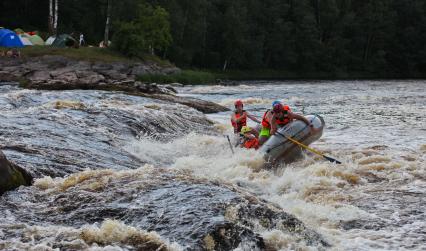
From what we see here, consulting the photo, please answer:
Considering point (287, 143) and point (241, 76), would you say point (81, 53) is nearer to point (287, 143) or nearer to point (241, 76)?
point (241, 76)

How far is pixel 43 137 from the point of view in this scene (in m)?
11.2

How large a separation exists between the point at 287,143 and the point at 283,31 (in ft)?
186

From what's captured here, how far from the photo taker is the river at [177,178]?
6449 mm

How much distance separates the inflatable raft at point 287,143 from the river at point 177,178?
282mm

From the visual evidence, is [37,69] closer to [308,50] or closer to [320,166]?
[320,166]

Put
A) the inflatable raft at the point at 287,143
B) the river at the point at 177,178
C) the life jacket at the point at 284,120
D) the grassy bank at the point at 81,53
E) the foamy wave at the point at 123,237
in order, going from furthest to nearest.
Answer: the grassy bank at the point at 81,53 < the life jacket at the point at 284,120 < the inflatable raft at the point at 287,143 < the river at the point at 177,178 < the foamy wave at the point at 123,237

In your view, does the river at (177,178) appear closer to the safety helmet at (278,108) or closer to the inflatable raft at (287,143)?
the inflatable raft at (287,143)

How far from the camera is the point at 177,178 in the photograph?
8.30 metres

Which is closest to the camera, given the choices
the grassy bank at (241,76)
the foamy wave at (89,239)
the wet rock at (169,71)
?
the foamy wave at (89,239)

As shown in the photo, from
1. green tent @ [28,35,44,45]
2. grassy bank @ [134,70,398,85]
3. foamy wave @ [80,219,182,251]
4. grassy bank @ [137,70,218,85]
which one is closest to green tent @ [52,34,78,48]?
green tent @ [28,35,44,45]

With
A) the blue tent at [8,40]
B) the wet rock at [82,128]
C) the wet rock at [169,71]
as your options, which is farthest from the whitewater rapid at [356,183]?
the blue tent at [8,40]

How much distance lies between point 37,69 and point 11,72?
1852 millimetres

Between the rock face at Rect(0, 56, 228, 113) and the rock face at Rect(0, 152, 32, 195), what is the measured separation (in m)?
14.9

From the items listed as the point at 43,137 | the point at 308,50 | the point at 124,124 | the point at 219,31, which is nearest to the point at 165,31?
the point at 219,31
